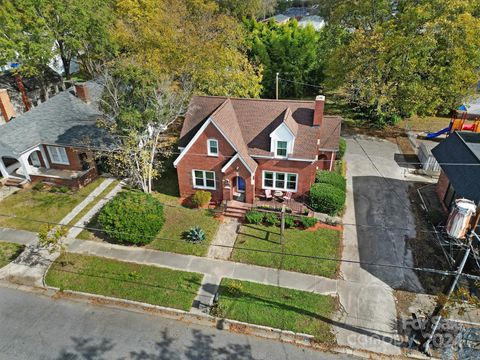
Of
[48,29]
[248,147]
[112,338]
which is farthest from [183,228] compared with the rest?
[48,29]

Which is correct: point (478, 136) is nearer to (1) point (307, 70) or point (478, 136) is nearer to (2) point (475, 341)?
(2) point (475, 341)

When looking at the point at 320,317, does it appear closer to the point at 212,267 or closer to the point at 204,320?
the point at 204,320

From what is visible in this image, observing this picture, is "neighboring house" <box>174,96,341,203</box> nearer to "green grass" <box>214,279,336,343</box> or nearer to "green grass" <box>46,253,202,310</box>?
"green grass" <box>46,253,202,310</box>

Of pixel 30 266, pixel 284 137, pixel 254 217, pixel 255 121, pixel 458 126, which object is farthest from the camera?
pixel 458 126

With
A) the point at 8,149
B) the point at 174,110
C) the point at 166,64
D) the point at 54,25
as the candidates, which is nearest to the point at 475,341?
the point at 174,110

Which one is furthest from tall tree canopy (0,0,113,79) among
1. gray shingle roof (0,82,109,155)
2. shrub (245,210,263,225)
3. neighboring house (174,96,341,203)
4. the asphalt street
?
the asphalt street

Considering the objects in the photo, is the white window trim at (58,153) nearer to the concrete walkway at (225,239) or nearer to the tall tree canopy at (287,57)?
the concrete walkway at (225,239)

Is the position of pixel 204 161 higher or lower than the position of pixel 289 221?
higher
